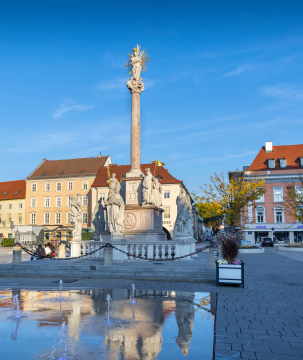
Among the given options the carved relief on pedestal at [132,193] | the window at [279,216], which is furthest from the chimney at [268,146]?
the carved relief on pedestal at [132,193]

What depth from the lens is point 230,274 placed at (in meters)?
11.5

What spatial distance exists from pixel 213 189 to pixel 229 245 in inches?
1054

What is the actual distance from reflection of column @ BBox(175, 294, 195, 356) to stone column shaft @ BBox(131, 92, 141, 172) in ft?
43.0

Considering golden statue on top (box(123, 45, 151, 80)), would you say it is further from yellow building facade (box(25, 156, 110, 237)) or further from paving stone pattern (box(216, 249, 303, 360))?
yellow building facade (box(25, 156, 110, 237))

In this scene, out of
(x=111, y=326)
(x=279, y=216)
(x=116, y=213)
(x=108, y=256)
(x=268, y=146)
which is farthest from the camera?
(x=268, y=146)

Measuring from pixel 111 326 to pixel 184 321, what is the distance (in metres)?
1.48

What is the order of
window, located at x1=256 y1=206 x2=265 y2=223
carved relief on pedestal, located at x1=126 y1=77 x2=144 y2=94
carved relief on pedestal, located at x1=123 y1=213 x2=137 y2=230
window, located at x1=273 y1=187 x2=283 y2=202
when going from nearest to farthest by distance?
carved relief on pedestal, located at x1=123 y1=213 x2=137 y2=230
carved relief on pedestal, located at x1=126 y1=77 x2=144 y2=94
window, located at x1=273 y1=187 x2=283 y2=202
window, located at x1=256 y1=206 x2=265 y2=223

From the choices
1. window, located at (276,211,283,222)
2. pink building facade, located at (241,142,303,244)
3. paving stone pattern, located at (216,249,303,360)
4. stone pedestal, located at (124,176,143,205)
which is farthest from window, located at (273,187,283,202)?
paving stone pattern, located at (216,249,303,360)

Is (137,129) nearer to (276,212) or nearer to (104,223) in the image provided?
(104,223)

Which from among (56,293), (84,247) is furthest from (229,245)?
(84,247)

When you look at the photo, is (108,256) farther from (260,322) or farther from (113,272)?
(260,322)

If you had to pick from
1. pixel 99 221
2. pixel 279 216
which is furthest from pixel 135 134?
pixel 279 216

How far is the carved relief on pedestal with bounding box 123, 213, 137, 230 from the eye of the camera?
65.6 feet

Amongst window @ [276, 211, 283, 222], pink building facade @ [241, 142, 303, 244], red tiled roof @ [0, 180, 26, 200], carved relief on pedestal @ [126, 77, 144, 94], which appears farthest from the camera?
red tiled roof @ [0, 180, 26, 200]
